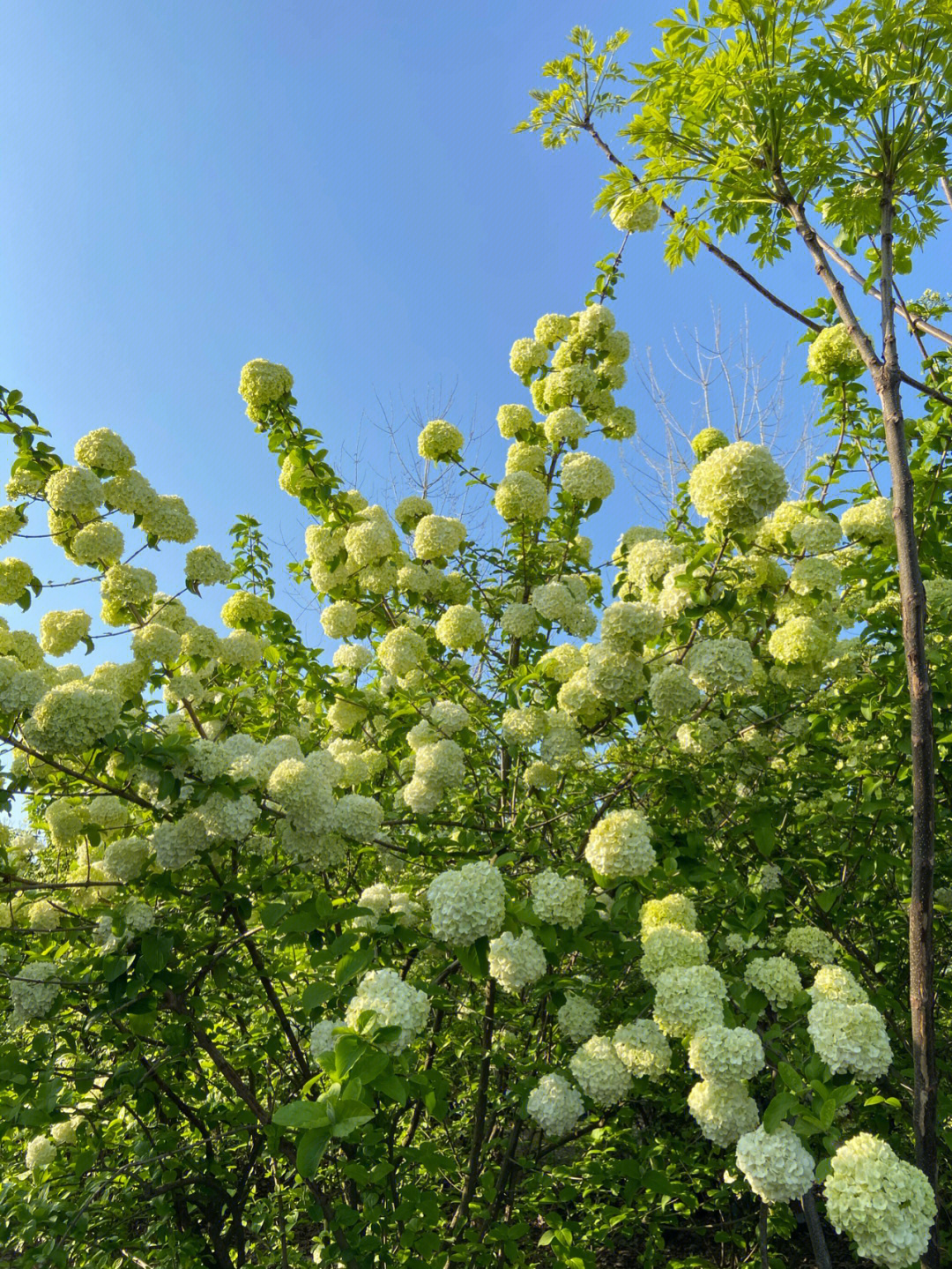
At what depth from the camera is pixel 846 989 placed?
6.91 feet

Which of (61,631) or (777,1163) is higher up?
(61,631)

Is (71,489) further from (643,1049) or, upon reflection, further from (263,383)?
(643,1049)

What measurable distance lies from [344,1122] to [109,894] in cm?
235

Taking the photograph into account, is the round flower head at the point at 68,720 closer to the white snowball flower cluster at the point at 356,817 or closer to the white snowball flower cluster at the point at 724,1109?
the white snowball flower cluster at the point at 356,817

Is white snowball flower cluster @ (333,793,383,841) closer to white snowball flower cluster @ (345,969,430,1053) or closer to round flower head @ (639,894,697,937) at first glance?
white snowball flower cluster @ (345,969,430,1053)

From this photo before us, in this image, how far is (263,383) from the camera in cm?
380

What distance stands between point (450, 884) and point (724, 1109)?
917 millimetres

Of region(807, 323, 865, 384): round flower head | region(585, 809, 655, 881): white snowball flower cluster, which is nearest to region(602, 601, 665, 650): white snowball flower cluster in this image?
region(585, 809, 655, 881): white snowball flower cluster

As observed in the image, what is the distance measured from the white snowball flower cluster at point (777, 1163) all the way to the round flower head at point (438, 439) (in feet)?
12.2

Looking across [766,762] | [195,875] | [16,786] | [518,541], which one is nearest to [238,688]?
[195,875]

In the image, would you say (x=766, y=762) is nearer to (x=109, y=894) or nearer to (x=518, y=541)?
(x=518, y=541)

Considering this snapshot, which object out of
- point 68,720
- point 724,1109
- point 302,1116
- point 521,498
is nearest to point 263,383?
point 521,498

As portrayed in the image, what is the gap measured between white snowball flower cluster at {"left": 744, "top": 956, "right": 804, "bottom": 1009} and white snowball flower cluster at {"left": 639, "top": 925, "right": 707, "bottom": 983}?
0.22 metres

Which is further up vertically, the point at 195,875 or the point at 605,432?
the point at 605,432
